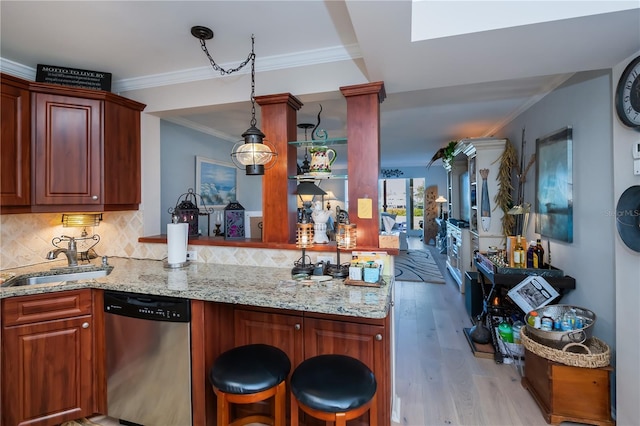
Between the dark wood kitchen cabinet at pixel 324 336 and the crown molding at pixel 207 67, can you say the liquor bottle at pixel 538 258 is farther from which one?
the crown molding at pixel 207 67

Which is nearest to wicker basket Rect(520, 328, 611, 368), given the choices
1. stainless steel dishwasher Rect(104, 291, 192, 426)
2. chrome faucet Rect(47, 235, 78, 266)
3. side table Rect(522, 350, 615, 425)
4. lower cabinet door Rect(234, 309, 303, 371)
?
side table Rect(522, 350, 615, 425)

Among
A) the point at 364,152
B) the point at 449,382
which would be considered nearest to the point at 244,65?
the point at 364,152

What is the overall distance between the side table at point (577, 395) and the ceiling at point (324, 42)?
6.24 feet

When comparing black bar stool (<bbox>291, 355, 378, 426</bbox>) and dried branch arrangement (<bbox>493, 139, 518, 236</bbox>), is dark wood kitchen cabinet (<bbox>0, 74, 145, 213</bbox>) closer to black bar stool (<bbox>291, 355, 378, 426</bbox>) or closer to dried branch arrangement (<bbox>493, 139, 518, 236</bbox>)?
black bar stool (<bbox>291, 355, 378, 426</bbox>)

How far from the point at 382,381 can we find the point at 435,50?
1778 mm

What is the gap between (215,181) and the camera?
13.8 ft

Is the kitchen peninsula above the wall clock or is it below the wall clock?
below

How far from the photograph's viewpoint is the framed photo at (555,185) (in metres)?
2.41

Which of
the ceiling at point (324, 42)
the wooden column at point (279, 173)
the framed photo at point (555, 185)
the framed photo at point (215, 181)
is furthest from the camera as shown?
the framed photo at point (215, 181)

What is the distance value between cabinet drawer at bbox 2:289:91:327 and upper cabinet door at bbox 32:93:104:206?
2.39ft

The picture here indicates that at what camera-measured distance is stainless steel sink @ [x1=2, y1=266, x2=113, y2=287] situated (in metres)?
2.04

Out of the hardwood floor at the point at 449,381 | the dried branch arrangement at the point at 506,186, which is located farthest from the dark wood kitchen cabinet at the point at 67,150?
the dried branch arrangement at the point at 506,186

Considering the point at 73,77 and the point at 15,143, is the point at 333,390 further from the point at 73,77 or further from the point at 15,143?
the point at 73,77

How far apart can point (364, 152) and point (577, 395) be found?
210 cm
